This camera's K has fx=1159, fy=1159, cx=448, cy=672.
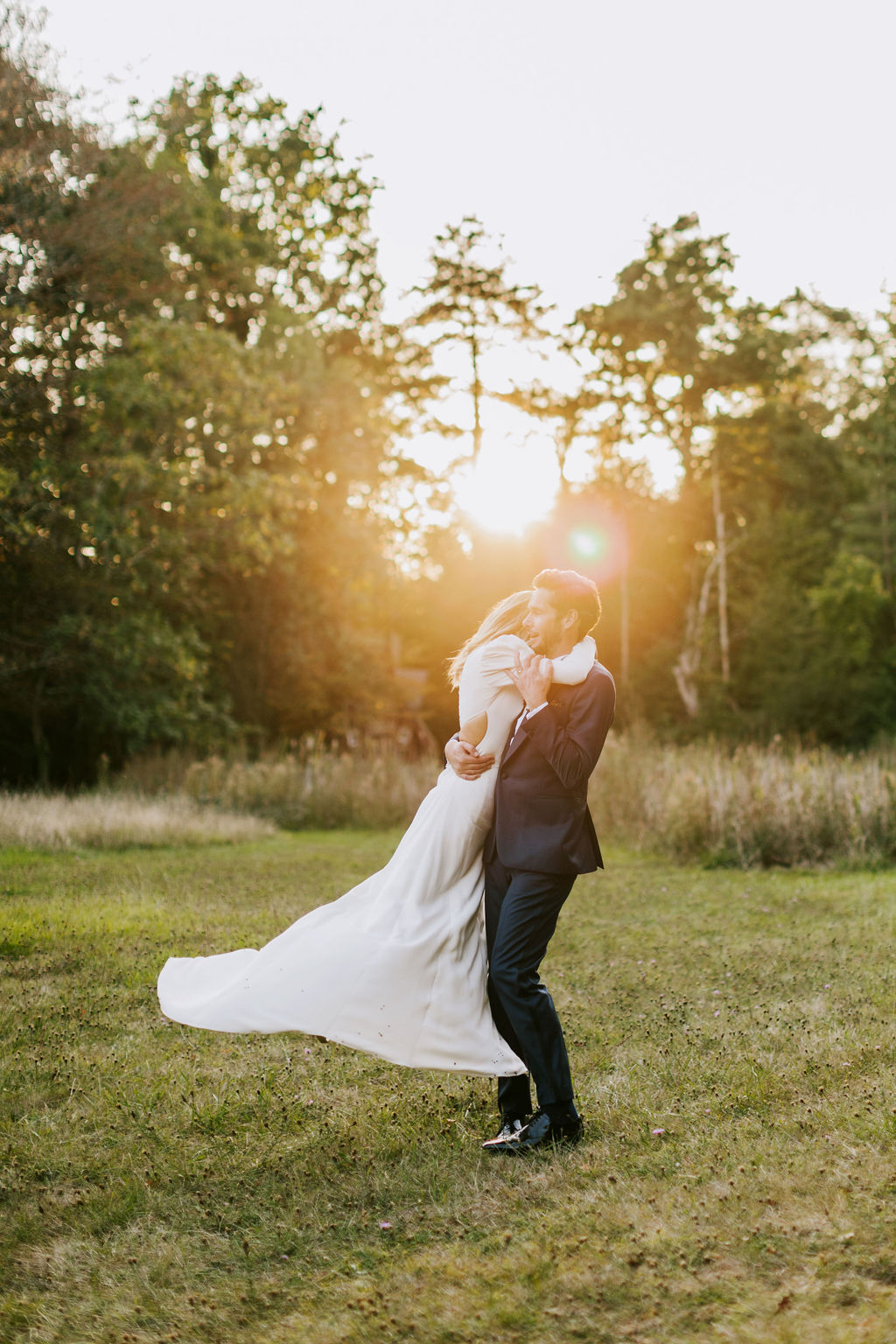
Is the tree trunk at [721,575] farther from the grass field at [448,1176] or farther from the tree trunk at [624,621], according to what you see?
the grass field at [448,1176]

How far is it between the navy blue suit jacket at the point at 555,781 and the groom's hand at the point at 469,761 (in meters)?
0.09

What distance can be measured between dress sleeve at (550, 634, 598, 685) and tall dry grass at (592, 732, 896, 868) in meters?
9.30

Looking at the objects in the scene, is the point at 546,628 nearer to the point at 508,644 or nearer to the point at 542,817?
the point at 508,644

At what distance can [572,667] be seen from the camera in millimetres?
4062

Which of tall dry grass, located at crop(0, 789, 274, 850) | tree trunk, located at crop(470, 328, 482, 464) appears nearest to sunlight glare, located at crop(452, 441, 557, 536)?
tree trunk, located at crop(470, 328, 482, 464)

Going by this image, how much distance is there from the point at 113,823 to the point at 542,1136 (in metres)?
10.7

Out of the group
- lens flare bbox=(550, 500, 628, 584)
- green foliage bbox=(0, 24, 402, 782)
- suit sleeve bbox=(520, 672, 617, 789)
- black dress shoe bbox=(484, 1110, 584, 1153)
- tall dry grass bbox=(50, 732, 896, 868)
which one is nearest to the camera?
suit sleeve bbox=(520, 672, 617, 789)

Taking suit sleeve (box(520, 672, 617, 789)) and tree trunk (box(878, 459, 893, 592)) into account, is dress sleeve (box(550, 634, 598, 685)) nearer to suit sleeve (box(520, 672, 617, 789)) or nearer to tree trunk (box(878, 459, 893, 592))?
suit sleeve (box(520, 672, 617, 789))

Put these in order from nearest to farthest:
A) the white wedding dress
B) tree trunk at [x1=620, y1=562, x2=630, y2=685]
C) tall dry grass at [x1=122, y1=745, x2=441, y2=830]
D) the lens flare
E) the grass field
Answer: the grass field < the white wedding dress < tall dry grass at [x1=122, y1=745, x2=441, y2=830] < the lens flare < tree trunk at [x1=620, y1=562, x2=630, y2=685]

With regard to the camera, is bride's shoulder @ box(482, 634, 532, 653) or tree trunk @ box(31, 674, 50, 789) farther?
tree trunk @ box(31, 674, 50, 789)

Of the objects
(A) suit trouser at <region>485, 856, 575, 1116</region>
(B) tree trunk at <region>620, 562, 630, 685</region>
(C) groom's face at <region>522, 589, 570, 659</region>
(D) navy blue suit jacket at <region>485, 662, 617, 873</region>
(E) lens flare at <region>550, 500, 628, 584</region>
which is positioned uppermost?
(E) lens flare at <region>550, 500, 628, 584</region>

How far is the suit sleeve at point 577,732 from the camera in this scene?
4000 mm

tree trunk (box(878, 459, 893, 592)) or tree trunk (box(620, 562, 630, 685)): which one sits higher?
tree trunk (box(878, 459, 893, 592))

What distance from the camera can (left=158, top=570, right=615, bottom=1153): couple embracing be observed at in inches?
161
